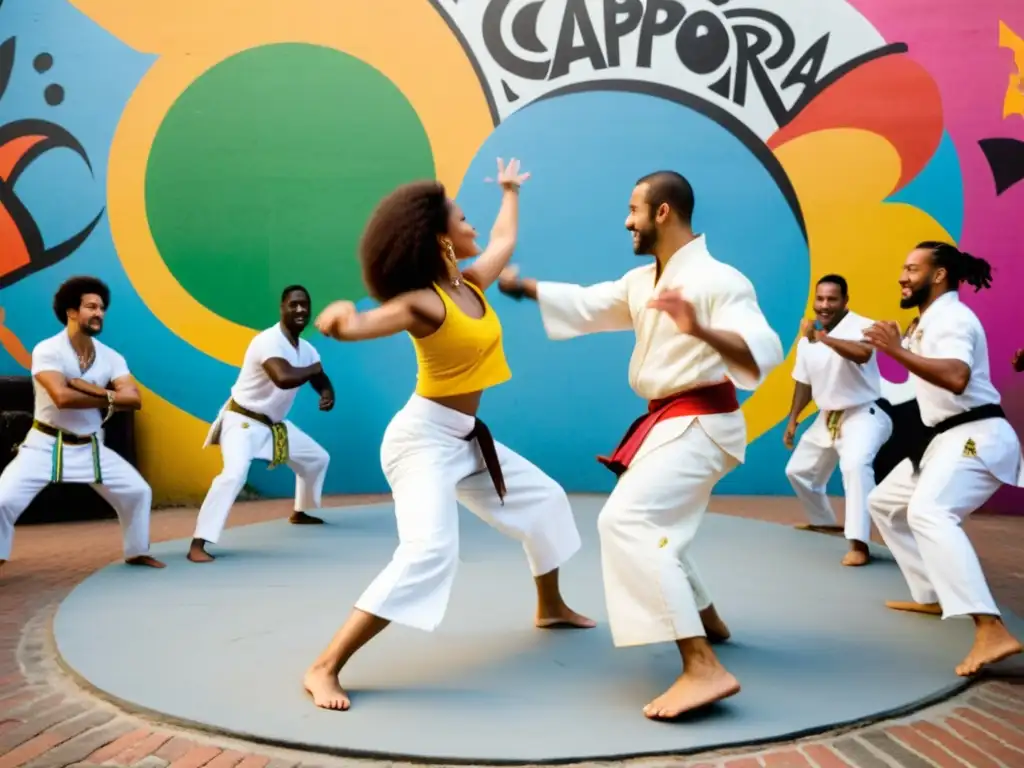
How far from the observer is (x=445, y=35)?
7.26m

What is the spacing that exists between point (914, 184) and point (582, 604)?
4656 mm

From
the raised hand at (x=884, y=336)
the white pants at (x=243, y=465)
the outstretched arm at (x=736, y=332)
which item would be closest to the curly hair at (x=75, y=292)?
the white pants at (x=243, y=465)

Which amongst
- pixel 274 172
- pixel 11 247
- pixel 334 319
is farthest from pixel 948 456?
pixel 11 247

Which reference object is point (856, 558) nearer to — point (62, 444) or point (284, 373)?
point (284, 373)

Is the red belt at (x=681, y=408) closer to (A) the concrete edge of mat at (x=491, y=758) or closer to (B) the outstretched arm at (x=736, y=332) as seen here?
(B) the outstretched arm at (x=736, y=332)

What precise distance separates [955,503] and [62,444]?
389 cm

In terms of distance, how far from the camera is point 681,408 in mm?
2969

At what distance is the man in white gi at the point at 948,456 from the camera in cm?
320

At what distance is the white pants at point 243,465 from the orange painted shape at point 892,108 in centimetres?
426

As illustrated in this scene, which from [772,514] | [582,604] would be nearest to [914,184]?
[772,514]

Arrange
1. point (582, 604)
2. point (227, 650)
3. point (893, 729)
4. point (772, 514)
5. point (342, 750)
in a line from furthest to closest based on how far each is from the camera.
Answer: point (772, 514) < point (582, 604) < point (227, 650) < point (893, 729) < point (342, 750)

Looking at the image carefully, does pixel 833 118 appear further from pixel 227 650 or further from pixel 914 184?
pixel 227 650

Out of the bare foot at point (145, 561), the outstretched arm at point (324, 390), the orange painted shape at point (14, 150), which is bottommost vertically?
the bare foot at point (145, 561)

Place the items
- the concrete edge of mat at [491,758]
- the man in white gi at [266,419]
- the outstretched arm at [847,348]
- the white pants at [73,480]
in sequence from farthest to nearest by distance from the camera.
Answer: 1. the man in white gi at [266,419]
2. the white pants at [73,480]
3. the outstretched arm at [847,348]
4. the concrete edge of mat at [491,758]
